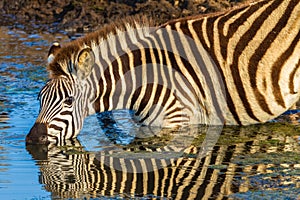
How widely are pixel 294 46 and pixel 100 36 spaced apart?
287 cm

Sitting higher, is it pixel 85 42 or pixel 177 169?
pixel 85 42

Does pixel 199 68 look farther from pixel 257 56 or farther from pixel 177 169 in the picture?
pixel 177 169

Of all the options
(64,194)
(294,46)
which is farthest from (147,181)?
(294,46)

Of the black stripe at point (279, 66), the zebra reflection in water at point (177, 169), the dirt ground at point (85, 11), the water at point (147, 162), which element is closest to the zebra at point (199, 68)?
the black stripe at point (279, 66)

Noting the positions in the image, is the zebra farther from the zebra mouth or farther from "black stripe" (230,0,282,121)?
the zebra mouth

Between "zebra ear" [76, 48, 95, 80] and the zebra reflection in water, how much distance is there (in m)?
1.03

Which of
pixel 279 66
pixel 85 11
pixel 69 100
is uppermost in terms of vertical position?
pixel 85 11

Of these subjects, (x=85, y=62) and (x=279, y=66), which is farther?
(x=279, y=66)

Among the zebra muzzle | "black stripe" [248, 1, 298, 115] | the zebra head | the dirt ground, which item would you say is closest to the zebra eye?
the zebra head

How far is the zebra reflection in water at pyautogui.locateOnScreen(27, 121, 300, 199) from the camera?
28.1 ft

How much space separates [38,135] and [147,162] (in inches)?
67.5

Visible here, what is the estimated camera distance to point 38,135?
10.5m

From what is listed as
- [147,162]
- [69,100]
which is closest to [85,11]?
[69,100]

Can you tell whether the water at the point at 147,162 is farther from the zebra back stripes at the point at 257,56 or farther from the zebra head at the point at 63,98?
the zebra back stripes at the point at 257,56
